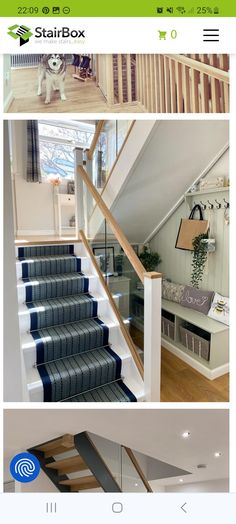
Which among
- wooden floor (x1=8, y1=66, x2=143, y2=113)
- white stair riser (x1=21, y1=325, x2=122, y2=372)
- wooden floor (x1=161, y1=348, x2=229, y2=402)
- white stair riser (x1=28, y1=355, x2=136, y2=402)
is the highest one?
wooden floor (x1=8, y1=66, x2=143, y2=113)

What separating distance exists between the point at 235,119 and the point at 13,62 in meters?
0.51

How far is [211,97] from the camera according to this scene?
0.66m

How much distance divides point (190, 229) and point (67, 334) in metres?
1.54

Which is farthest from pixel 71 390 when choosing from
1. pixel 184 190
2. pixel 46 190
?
pixel 46 190

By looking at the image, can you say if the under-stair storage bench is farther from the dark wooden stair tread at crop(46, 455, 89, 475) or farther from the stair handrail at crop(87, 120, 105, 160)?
the stair handrail at crop(87, 120, 105, 160)

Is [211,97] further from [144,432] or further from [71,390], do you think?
[71,390]

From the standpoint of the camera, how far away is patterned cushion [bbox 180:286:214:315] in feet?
6.82

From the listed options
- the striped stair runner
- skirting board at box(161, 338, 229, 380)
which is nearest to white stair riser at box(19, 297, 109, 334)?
the striped stair runner

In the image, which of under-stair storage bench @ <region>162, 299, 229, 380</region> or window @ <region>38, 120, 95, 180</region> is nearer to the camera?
under-stair storage bench @ <region>162, 299, 229, 380</region>

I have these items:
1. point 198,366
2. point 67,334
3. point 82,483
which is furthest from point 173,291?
point 82,483

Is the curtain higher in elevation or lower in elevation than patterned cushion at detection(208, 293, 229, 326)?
higher

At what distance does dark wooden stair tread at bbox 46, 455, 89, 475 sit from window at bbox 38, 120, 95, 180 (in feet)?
9.35

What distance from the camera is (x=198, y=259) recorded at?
2.24 meters
